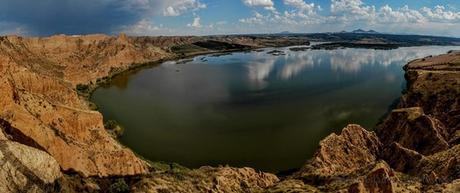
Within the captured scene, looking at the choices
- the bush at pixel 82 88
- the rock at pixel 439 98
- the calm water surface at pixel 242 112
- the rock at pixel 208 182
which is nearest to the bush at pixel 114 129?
the calm water surface at pixel 242 112

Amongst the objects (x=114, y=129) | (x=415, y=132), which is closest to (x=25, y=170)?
(x=114, y=129)

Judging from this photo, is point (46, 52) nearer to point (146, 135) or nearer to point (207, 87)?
point (207, 87)

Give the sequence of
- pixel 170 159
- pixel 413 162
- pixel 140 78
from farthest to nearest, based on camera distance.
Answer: pixel 140 78 < pixel 170 159 < pixel 413 162

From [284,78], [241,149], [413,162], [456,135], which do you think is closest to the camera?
[413,162]

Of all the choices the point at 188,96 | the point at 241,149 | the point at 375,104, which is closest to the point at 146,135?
the point at 241,149

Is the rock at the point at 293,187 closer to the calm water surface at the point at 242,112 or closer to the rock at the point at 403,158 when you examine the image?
the rock at the point at 403,158

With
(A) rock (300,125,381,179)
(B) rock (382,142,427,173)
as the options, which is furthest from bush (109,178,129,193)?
(B) rock (382,142,427,173)
